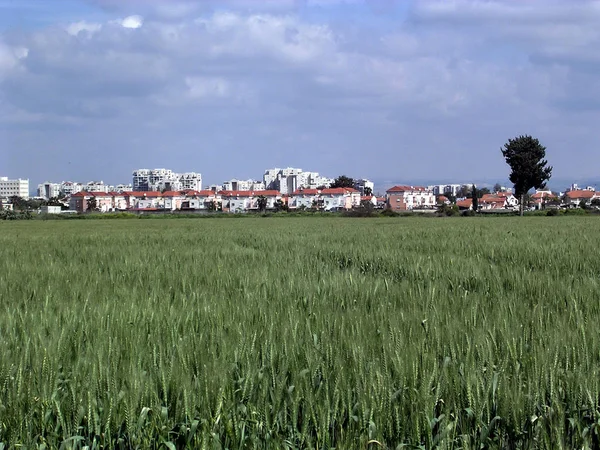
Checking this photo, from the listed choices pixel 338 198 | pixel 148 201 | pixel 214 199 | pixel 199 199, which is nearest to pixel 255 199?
pixel 214 199

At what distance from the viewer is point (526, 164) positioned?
74.7 metres

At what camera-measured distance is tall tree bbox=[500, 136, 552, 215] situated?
245 feet

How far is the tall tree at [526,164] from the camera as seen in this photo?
245 feet

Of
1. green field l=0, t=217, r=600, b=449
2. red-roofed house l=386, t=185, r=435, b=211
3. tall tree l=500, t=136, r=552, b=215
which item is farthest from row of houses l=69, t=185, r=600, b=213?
green field l=0, t=217, r=600, b=449

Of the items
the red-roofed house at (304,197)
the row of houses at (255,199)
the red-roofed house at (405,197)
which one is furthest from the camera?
the red-roofed house at (405,197)

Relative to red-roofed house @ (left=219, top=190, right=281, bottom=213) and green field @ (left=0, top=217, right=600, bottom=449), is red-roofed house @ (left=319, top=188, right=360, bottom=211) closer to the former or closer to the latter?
red-roofed house @ (left=219, top=190, right=281, bottom=213)

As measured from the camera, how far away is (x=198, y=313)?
14.5ft

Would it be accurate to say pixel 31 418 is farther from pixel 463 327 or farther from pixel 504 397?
pixel 463 327

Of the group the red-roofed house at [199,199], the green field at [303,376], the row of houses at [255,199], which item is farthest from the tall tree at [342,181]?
the green field at [303,376]

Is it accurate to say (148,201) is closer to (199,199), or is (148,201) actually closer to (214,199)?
(199,199)

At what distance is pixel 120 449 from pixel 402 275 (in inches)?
224

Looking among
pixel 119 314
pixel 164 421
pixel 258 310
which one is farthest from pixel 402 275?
pixel 164 421

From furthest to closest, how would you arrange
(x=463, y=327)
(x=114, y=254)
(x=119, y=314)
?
(x=114, y=254), (x=119, y=314), (x=463, y=327)

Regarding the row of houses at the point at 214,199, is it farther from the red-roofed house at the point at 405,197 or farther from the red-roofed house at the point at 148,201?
the red-roofed house at the point at 405,197
